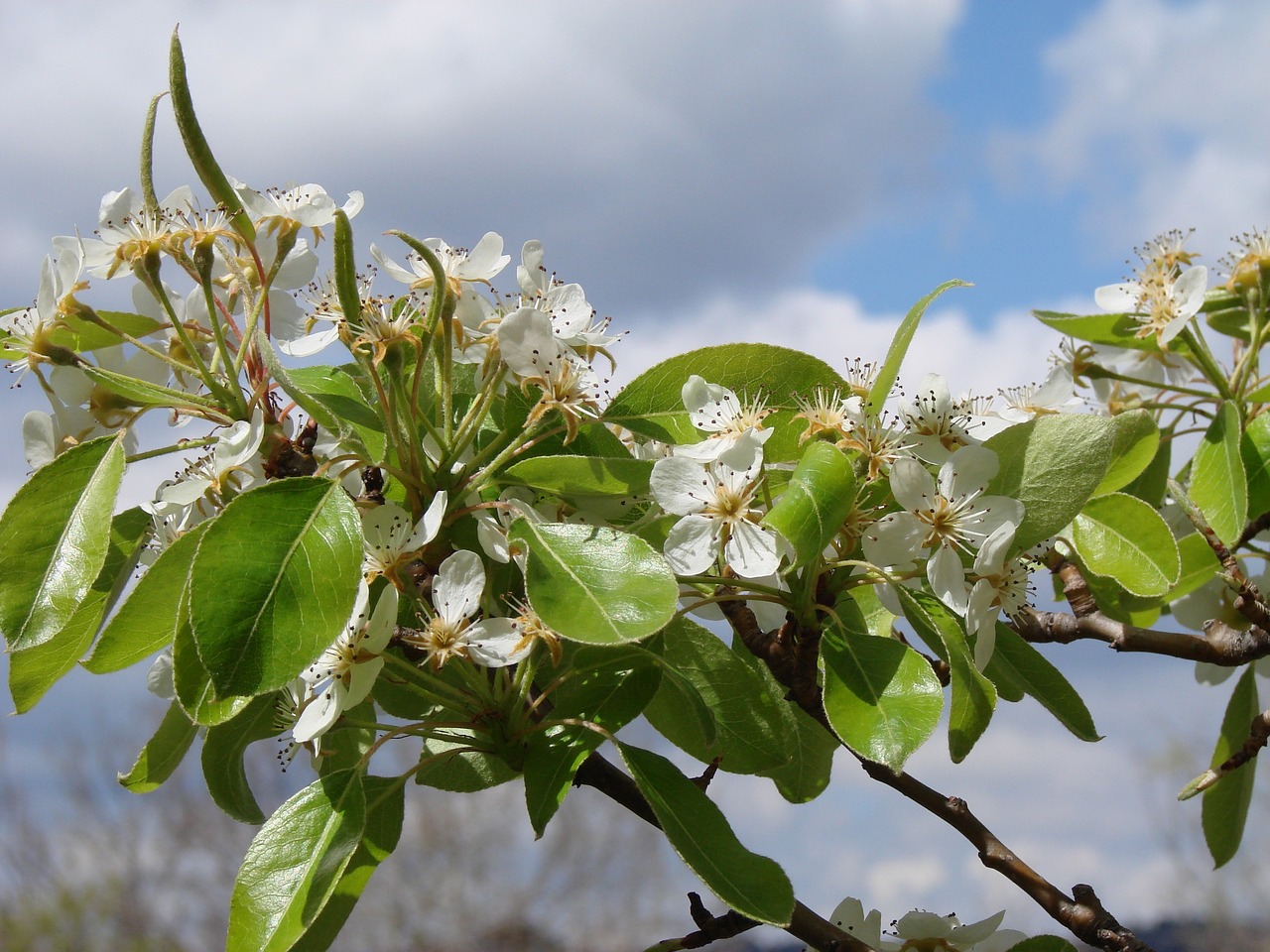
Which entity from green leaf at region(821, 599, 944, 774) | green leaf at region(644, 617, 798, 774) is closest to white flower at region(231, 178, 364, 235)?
green leaf at region(644, 617, 798, 774)

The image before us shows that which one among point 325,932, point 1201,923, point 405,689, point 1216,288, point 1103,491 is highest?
point 1201,923

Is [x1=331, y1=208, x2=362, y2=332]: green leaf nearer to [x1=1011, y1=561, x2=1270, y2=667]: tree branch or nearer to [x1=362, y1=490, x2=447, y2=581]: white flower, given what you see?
[x1=362, y1=490, x2=447, y2=581]: white flower

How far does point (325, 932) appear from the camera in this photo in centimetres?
118

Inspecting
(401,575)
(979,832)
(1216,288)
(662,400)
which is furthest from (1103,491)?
(401,575)

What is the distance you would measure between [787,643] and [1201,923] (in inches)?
619

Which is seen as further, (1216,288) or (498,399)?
(1216,288)

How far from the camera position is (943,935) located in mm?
1482

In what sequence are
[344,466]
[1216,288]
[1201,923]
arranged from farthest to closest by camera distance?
[1201,923], [1216,288], [344,466]

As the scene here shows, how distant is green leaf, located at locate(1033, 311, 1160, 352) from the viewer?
1968 millimetres

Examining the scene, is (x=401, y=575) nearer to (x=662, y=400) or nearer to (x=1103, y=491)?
(x=662, y=400)

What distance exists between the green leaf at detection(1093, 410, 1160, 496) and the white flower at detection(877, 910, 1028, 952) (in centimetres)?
58

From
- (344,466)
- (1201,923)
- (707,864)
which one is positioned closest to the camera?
(707,864)

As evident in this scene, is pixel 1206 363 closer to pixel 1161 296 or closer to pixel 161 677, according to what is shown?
pixel 1161 296

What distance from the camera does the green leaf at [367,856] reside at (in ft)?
3.87
